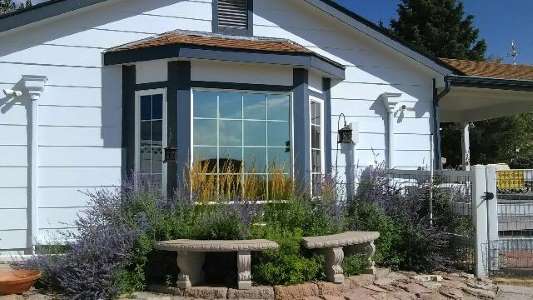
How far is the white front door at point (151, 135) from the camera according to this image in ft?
25.2

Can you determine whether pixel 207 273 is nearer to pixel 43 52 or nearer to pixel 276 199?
pixel 276 199

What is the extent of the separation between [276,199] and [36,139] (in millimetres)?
3541

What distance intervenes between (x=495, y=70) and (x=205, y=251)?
7.64m

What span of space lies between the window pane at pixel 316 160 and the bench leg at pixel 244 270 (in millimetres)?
3379

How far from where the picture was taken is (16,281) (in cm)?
542

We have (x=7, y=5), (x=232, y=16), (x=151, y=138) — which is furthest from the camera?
(x=7, y=5)

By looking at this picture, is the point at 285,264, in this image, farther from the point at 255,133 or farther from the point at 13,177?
the point at 13,177

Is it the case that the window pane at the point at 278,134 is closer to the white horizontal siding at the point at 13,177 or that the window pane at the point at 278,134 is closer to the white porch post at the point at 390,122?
the white porch post at the point at 390,122

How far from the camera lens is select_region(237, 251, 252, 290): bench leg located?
5488 millimetres

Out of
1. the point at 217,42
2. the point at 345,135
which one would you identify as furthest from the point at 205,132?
the point at 345,135

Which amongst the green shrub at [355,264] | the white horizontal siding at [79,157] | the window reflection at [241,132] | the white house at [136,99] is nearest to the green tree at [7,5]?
the white house at [136,99]

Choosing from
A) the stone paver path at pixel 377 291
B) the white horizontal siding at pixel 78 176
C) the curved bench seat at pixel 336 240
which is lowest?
the stone paver path at pixel 377 291

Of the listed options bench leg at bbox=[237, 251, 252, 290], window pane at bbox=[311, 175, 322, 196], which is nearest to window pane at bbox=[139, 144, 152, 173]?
window pane at bbox=[311, 175, 322, 196]

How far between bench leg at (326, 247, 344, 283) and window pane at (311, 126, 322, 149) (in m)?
2.97
